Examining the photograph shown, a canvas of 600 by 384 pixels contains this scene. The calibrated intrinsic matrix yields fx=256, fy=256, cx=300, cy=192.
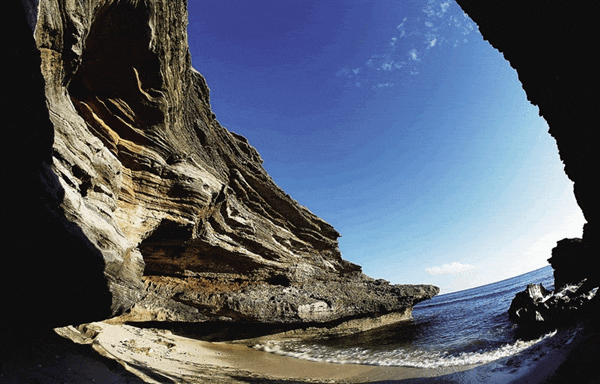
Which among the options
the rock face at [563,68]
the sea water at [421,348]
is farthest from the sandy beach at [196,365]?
the rock face at [563,68]

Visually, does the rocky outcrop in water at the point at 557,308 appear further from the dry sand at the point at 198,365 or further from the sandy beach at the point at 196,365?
the dry sand at the point at 198,365

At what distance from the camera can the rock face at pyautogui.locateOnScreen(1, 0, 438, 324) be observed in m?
3.97

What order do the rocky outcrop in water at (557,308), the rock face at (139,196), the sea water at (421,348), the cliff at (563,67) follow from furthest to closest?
1. the rocky outcrop in water at (557,308)
2. the sea water at (421,348)
3. the cliff at (563,67)
4. the rock face at (139,196)

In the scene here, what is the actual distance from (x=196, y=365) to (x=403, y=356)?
7921 mm

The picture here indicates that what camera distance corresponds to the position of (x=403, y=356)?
10.4 m

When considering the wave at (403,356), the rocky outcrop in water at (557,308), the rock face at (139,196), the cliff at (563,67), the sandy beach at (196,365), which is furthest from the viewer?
the rocky outcrop in water at (557,308)

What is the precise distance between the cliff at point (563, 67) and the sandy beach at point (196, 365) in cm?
273

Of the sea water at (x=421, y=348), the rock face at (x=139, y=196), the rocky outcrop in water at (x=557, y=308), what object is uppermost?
the rock face at (x=139, y=196)

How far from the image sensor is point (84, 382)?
405 cm

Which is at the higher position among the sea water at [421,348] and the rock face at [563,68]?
the rock face at [563,68]

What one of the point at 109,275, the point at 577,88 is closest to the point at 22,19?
the point at 109,275

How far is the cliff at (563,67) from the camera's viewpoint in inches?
162

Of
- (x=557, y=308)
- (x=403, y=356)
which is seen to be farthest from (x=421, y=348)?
(x=557, y=308)

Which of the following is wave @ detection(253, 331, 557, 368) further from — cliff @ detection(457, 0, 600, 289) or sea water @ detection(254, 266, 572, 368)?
cliff @ detection(457, 0, 600, 289)
